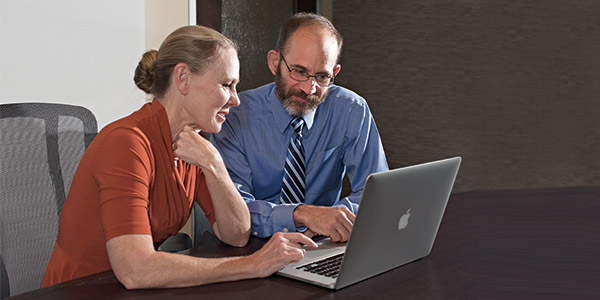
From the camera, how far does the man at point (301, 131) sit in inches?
70.8

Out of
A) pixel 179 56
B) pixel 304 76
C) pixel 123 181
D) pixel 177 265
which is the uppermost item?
pixel 179 56

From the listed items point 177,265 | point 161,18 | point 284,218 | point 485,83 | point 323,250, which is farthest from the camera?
point 485,83

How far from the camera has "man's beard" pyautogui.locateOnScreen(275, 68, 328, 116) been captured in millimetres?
1813

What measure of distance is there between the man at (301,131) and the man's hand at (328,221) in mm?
231

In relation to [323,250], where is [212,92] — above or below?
above

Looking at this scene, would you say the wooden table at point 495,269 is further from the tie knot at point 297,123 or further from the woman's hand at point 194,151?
the tie knot at point 297,123

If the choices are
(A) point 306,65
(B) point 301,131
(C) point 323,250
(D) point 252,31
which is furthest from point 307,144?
(D) point 252,31

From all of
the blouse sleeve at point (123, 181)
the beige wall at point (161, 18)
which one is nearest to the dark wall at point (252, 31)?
the beige wall at point (161, 18)

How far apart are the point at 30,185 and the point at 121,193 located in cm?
48

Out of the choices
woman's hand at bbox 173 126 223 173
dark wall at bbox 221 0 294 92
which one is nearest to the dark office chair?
woman's hand at bbox 173 126 223 173

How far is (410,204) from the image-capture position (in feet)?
3.77

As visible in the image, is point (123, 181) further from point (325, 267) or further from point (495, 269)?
point (495, 269)

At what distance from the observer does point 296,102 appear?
182 cm

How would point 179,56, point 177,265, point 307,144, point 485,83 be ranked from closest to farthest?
1. point 177,265
2. point 179,56
3. point 307,144
4. point 485,83
